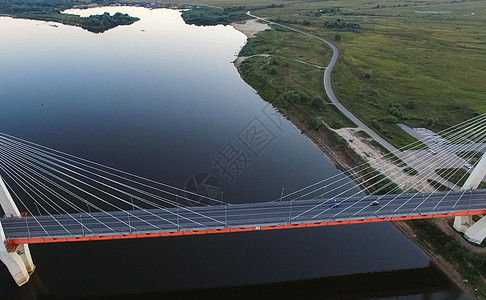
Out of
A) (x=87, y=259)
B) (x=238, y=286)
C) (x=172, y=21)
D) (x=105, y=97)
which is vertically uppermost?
(x=172, y=21)

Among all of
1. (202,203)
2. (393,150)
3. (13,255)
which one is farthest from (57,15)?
(393,150)

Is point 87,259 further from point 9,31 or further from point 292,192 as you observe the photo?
point 9,31

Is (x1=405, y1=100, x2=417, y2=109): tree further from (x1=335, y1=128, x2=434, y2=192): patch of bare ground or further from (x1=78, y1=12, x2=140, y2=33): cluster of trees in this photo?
(x1=78, y1=12, x2=140, y2=33): cluster of trees

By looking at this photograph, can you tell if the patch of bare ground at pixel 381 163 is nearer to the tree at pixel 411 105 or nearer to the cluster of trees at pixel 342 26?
the tree at pixel 411 105

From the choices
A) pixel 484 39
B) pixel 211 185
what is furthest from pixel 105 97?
pixel 484 39

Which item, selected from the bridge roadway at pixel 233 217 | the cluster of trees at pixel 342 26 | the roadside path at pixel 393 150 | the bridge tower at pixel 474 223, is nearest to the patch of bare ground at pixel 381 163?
the roadside path at pixel 393 150

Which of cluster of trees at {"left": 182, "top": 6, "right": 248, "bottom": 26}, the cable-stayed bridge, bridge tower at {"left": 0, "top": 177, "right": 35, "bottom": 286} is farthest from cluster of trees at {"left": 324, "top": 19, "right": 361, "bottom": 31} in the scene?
bridge tower at {"left": 0, "top": 177, "right": 35, "bottom": 286}
